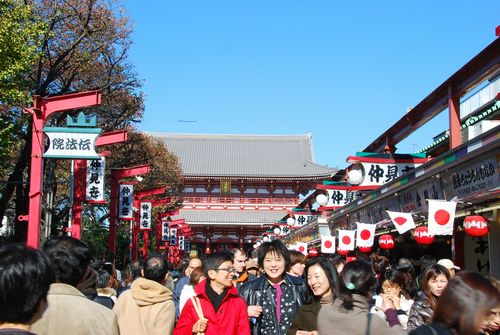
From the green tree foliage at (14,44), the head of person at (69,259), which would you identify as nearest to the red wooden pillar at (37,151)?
the green tree foliage at (14,44)

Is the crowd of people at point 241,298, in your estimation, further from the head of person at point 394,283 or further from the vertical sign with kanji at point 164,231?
the vertical sign with kanji at point 164,231

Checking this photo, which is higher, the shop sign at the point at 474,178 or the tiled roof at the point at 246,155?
the tiled roof at the point at 246,155

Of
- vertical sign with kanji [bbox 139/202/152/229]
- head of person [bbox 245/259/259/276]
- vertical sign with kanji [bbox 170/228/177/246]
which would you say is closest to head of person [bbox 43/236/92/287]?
head of person [bbox 245/259/259/276]

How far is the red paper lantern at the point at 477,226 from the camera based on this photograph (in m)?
9.15

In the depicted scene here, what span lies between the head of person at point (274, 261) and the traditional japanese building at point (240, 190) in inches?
1640

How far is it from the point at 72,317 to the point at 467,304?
1834 millimetres

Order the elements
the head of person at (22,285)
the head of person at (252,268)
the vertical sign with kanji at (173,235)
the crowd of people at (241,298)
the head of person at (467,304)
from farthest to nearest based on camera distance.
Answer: the vertical sign with kanji at (173,235) → the head of person at (252,268) → the head of person at (467,304) → the crowd of people at (241,298) → the head of person at (22,285)

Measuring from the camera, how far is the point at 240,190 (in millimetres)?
50688

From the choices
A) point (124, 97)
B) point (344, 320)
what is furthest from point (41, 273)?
point (124, 97)

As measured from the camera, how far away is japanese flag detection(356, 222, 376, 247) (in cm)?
1420

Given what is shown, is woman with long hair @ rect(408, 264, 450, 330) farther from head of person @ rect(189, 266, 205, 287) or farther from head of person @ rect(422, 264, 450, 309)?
head of person @ rect(189, 266, 205, 287)

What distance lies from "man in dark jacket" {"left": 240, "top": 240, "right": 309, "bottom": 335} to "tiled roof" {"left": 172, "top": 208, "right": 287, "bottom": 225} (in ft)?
139

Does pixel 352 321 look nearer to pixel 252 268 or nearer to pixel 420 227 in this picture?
pixel 252 268

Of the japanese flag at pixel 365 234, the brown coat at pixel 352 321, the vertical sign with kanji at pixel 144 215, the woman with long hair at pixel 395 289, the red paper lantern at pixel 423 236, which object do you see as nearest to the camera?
the brown coat at pixel 352 321
